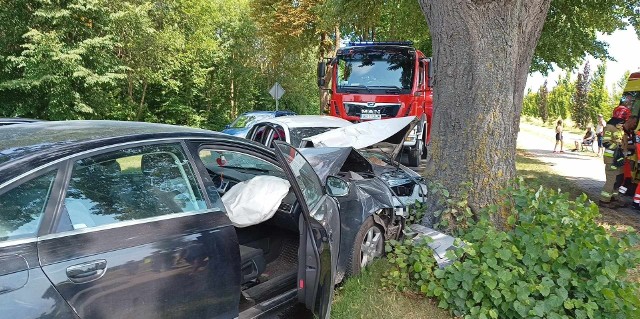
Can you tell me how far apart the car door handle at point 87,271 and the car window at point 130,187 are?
18cm

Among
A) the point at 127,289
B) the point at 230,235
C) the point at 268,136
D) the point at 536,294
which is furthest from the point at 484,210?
the point at 268,136

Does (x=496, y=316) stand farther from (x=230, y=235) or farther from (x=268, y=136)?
(x=268, y=136)

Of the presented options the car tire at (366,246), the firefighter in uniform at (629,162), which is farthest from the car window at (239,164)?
the firefighter in uniform at (629,162)

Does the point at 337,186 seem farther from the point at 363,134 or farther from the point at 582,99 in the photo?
the point at 582,99

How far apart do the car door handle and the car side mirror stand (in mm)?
2136

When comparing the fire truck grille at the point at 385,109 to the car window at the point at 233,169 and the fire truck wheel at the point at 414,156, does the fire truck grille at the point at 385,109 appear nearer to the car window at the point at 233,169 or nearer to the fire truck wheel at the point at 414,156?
the fire truck wheel at the point at 414,156

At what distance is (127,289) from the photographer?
6.66 feet

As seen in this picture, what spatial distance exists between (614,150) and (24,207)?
Result: 8.94 m

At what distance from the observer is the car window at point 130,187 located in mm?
2043

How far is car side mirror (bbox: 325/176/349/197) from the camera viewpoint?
3844 mm

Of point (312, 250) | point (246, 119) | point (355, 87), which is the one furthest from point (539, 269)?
point (246, 119)

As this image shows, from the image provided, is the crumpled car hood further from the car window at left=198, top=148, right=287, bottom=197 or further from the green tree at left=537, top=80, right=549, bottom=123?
the green tree at left=537, top=80, right=549, bottom=123

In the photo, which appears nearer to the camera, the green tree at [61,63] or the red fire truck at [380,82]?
the red fire truck at [380,82]

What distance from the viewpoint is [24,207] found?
1843 mm
